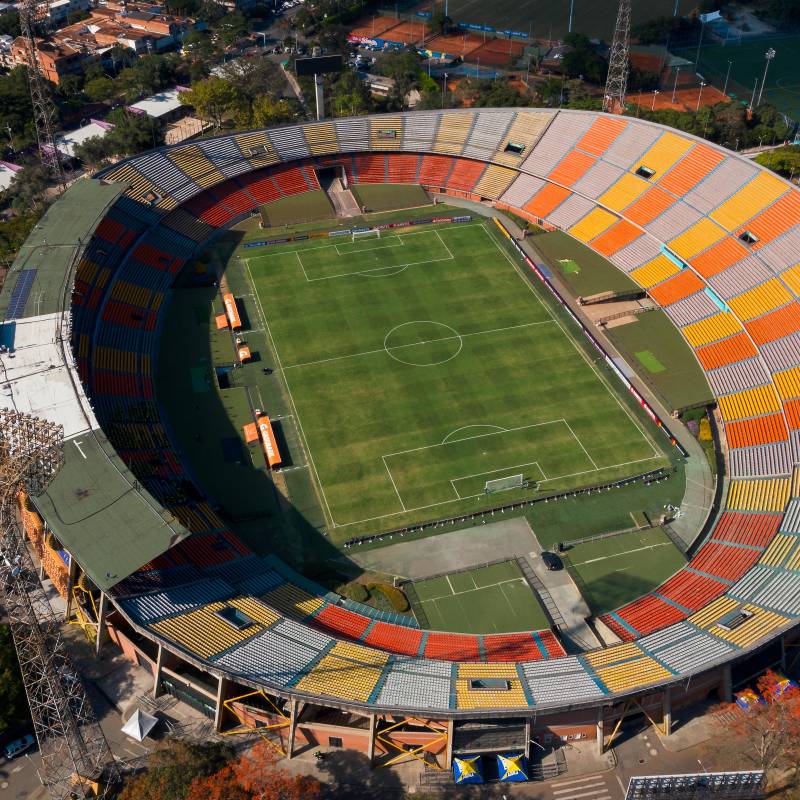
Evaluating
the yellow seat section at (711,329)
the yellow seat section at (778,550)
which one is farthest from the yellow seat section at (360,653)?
the yellow seat section at (711,329)

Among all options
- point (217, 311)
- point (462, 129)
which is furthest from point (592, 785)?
point (462, 129)

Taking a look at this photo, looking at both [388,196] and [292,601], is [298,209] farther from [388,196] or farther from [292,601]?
[292,601]

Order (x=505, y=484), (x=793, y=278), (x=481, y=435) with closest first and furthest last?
(x=505, y=484), (x=481, y=435), (x=793, y=278)

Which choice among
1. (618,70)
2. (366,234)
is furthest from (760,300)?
(618,70)

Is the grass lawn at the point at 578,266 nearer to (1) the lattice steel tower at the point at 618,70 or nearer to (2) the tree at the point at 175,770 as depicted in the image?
(1) the lattice steel tower at the point at 618,70

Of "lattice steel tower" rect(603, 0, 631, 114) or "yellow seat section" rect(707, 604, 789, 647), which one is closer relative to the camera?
"yellow seat section" rect(707, 604, 789, 647)

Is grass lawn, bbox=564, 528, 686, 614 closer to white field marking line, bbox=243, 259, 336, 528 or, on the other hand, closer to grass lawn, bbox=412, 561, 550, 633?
grass lawn, bbox=412, 561, 550, 633


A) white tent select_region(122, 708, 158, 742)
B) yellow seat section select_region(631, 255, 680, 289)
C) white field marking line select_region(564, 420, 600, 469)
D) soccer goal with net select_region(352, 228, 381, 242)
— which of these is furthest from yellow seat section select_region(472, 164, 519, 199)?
white tent select_region(122, 708, 158, 742)
